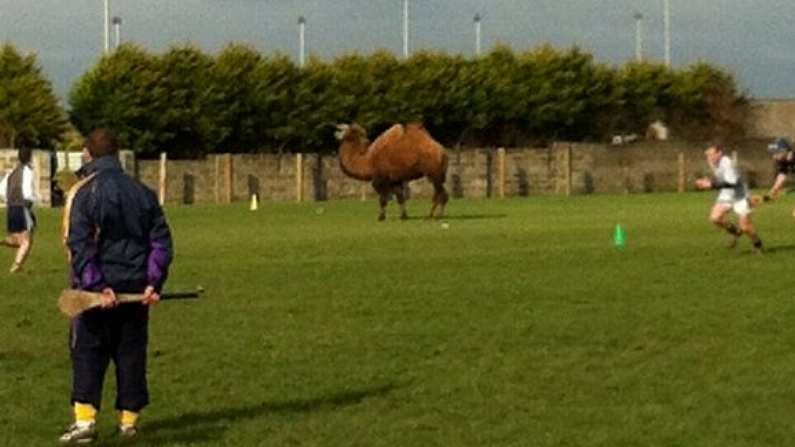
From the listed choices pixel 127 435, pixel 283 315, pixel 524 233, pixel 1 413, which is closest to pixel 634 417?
pixel 127 435

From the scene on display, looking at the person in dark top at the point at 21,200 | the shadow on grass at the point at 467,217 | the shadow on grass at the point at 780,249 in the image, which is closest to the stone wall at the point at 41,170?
the shadow on grass at the point at 467,217

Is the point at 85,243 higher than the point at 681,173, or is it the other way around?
the point at 85,243

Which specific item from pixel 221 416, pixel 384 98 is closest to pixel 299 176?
pixel 384 98

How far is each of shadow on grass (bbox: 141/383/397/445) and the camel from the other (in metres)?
32.9

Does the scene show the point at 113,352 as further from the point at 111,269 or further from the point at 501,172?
the point at 501,172

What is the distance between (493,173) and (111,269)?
206ft

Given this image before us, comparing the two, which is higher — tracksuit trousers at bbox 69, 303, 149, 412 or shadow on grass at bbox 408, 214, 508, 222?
tracksuit trousers at bbox 69, 303, 149, 412

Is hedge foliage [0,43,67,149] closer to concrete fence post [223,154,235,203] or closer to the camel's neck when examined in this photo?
concrete fence post [223,154,235,203]

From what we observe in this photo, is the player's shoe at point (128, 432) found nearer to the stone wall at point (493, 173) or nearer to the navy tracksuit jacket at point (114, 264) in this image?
the navy tracksuit jacket at point (114, 264)

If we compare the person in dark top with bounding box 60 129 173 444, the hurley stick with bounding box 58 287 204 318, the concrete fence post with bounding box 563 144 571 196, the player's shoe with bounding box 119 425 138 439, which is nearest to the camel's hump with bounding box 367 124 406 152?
the concrete fence post with bounding box 563 144 571 196

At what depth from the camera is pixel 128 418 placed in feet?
38.4

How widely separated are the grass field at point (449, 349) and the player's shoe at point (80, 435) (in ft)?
0.67

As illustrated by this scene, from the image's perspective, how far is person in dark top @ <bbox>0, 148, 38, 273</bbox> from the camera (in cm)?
2622

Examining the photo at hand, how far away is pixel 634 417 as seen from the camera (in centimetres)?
1208
